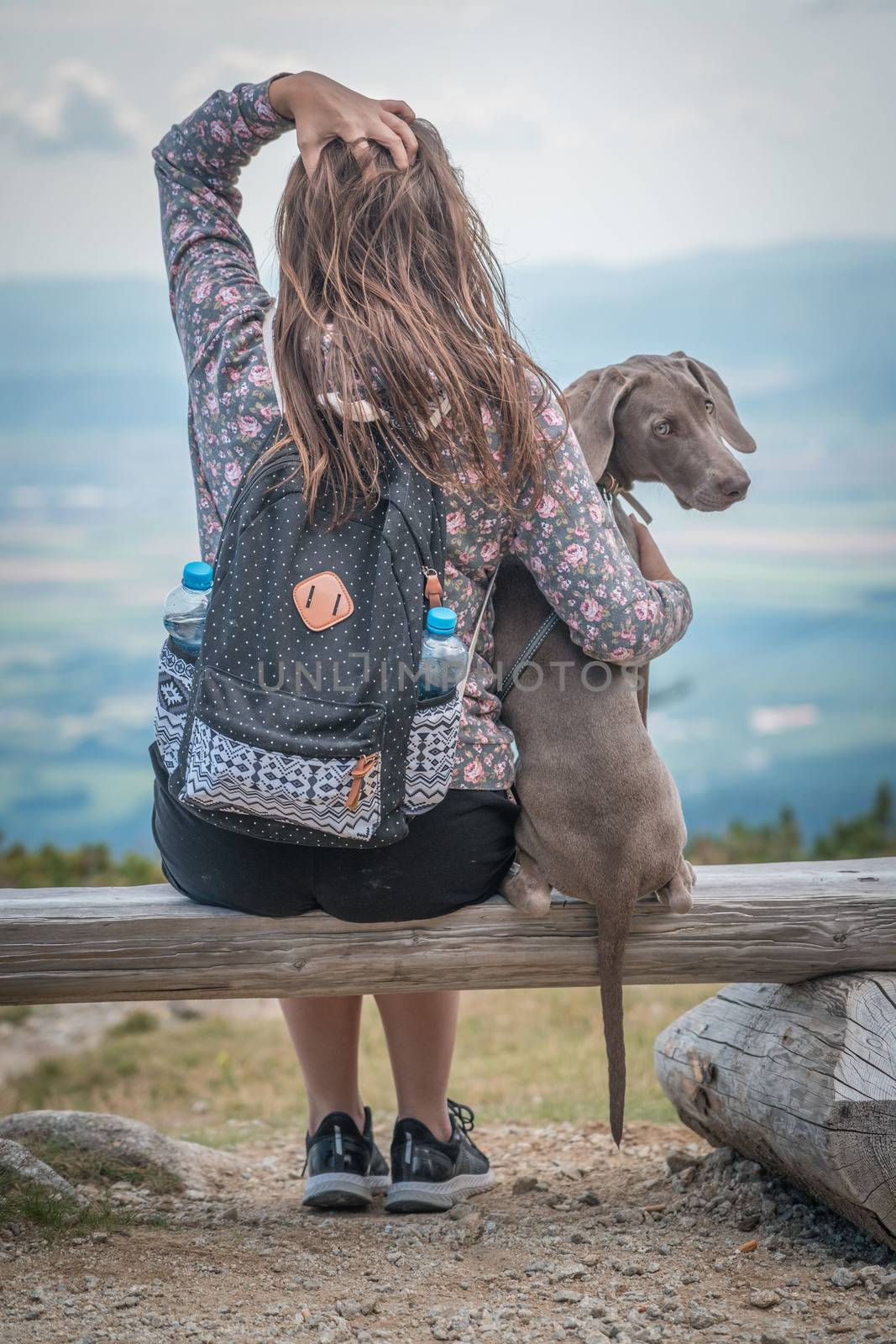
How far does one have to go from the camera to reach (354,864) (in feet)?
8.04

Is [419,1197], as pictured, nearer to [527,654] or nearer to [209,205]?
[527,654]

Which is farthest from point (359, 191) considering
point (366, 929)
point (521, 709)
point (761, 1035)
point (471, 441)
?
point (761, 1035)

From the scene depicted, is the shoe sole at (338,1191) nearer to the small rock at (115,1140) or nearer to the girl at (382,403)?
the small rock at (115,1140)

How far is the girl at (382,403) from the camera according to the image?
2.29m

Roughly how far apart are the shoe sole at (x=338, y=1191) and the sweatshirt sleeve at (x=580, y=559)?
4.81ft

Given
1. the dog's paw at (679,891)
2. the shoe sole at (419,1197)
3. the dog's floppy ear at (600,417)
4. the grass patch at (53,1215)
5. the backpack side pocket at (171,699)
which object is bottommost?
the shoe sole at (419,1197)

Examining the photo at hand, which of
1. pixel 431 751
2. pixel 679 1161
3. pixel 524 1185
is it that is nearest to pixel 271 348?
pixel 431 751

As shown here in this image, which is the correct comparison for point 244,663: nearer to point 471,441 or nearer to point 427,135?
point 471,441

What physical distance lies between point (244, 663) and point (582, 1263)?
153 cm

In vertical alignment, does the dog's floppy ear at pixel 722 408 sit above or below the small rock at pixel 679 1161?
above

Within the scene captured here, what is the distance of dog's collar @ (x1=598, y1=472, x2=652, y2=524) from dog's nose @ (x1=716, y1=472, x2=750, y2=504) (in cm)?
19

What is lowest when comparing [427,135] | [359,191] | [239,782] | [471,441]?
[239,782]

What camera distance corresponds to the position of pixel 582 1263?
2.63 metres

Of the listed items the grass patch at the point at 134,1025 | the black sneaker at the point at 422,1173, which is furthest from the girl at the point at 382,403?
the grass patch at the point at 134,1025
